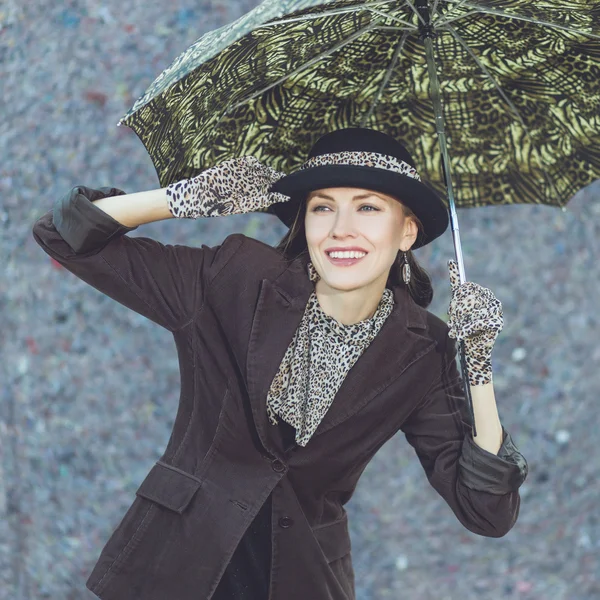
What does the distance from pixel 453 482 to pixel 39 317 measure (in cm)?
227

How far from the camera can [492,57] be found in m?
2.47

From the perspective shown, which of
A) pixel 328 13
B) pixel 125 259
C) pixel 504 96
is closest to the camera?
pixel 328 13

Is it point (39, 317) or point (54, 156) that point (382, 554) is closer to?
point (39, 317)

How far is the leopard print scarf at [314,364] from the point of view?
7.02ft

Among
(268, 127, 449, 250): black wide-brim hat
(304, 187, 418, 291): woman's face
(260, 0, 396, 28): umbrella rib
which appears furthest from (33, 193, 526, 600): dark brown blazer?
(260, 0, 396, 28): umbrella rib

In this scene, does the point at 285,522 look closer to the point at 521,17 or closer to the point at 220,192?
the point at 220,192

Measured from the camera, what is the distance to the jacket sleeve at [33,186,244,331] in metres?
1.98

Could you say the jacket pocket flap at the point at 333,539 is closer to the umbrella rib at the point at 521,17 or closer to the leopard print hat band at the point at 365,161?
the leopard print hat band at the point at 365,161

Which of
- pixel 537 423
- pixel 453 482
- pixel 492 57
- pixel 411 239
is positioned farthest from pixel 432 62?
pixel 537 423

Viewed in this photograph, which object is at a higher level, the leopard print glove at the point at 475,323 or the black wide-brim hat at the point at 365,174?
the black wide-brim hat at the point at 365,174

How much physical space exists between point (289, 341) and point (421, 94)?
0.89 meters

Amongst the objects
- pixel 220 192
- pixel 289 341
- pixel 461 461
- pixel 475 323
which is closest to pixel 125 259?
pixel 220 192

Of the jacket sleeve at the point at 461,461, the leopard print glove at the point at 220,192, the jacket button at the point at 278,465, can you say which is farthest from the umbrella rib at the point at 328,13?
the jacket button at the point at 278,465

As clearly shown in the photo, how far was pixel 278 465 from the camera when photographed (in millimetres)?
2152
